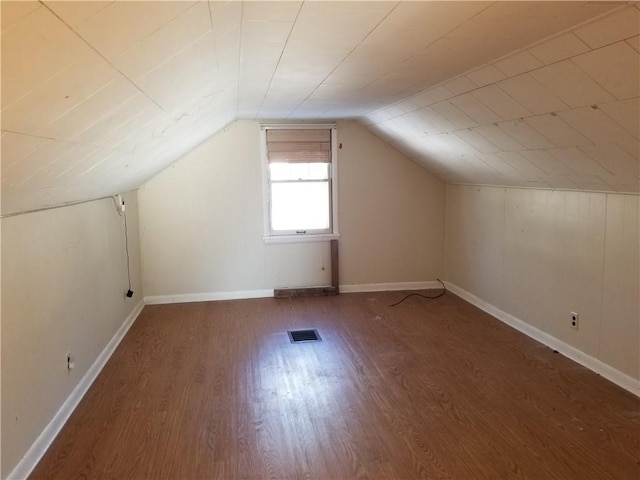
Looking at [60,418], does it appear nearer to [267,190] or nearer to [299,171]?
[267,190]

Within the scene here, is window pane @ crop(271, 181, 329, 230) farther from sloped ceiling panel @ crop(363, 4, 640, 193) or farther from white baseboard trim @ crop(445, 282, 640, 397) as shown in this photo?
white baseboard trim @ crop(445, 282, 640, 397)

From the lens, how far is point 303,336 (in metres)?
4.26

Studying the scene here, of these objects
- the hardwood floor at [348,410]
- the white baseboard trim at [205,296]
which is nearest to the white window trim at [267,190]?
the white baseboard trim at [205,296]

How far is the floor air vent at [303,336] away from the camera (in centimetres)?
415

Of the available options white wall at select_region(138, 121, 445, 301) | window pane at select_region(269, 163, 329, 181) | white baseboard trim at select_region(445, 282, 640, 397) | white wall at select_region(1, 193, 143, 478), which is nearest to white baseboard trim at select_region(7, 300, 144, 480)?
white wall at select_region(1, 193, 143, 478)

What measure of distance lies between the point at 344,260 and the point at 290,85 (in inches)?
109

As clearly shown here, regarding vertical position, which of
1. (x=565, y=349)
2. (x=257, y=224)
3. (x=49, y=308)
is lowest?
(x=565, y=349)

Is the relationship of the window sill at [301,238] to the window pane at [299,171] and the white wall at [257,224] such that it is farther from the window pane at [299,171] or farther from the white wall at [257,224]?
the window pane at [299,171]

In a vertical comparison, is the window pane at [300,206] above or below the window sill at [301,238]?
above

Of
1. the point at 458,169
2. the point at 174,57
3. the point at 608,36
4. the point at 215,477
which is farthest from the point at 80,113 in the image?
the point at 458,169

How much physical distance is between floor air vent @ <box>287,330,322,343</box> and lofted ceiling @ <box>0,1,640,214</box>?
1.90 meters

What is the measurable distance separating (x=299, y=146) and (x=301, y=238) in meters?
1.04

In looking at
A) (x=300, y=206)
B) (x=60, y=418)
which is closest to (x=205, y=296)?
(x=300, y=206)

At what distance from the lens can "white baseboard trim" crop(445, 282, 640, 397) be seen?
3080 millimetres
